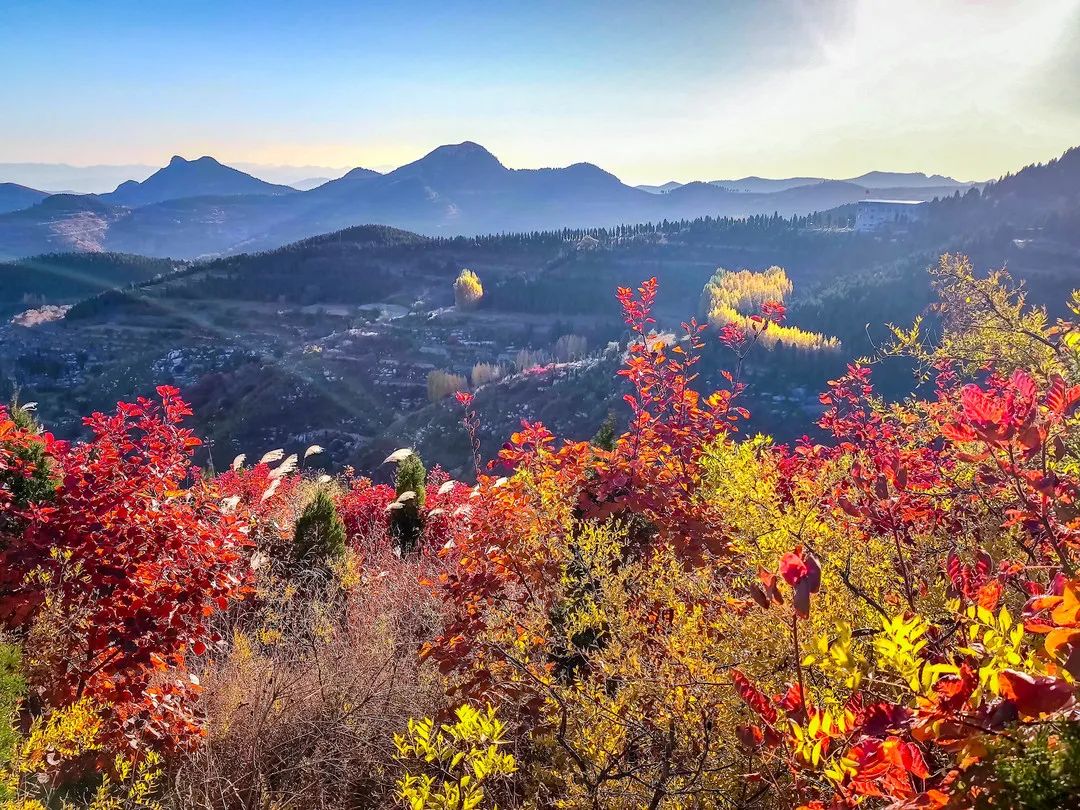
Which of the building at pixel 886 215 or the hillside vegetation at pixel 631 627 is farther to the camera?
the building at pixel 886 215

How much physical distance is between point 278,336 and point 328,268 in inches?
1207

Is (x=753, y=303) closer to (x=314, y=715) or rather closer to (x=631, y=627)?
(x=314, y=715)

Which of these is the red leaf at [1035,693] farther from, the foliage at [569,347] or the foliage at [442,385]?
the foliage at [569,347]

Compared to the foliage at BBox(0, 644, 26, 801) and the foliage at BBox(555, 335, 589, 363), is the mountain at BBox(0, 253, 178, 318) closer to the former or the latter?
the foliage at BBox(555, 335, 589, 363)

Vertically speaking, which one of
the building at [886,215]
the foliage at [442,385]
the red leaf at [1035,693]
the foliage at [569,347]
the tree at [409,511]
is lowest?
the foliage at [442,385]

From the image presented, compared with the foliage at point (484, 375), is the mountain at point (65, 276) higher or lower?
higher

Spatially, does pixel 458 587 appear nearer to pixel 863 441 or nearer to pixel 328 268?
pixel 863 441

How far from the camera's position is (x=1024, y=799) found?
0.90 meters

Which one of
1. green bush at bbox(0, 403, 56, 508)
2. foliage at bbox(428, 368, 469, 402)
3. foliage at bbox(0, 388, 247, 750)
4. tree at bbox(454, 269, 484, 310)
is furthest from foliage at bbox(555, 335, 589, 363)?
foliage at bbox(0, 388, 247, 750)

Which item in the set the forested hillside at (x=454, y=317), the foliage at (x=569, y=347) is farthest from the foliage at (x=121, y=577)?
the foliage at (x=569, y=347)

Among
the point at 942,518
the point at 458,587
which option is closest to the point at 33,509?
the point at 458,587

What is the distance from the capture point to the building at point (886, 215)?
88.7 meters

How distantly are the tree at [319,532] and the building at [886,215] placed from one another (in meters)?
99.0

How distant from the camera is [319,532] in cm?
797
